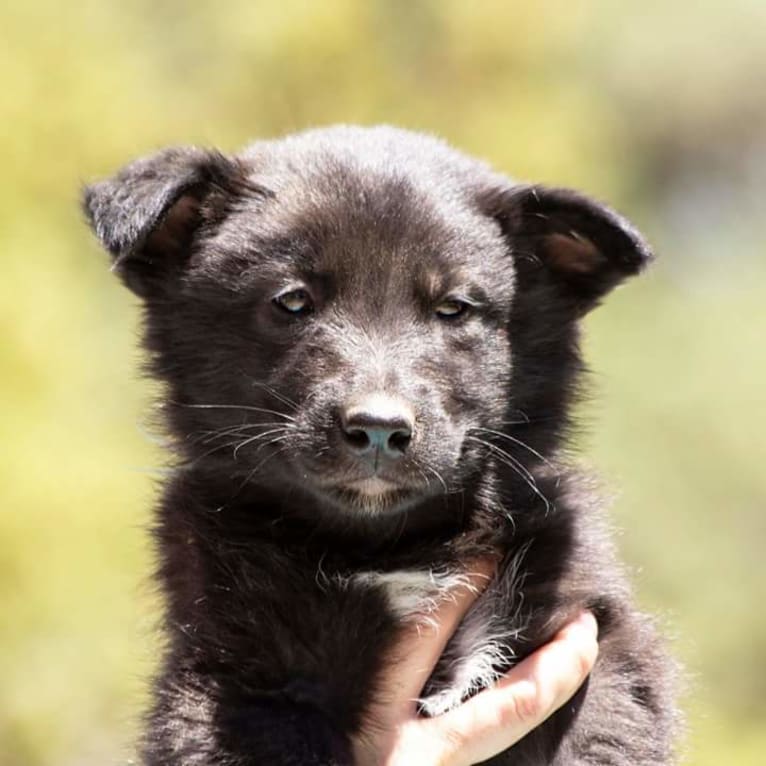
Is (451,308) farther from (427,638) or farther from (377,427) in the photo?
(427,638)

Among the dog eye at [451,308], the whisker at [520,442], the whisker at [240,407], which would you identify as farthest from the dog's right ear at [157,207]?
the whisker at [520,442]

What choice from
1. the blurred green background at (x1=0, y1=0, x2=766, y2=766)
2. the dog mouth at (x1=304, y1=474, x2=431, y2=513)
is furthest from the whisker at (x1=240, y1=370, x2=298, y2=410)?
the blurred green background at (x1=0, y1=0, x2=766, y2=766)

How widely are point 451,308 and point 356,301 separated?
0.27 m

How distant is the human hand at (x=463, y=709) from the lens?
371 centimetres

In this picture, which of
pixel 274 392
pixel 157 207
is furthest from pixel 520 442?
pixel 157 207

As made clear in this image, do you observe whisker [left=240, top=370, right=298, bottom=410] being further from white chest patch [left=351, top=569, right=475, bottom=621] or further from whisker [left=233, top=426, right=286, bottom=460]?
white chest patch [left=351, top=569, right=475, bottom=621]

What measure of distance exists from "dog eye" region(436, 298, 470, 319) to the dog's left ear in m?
0.28

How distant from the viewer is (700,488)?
15109 mm

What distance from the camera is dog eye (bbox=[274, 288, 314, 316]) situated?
12.7ft

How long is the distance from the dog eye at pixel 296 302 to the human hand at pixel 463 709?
2.89ft

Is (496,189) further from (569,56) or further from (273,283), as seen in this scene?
(569,56)

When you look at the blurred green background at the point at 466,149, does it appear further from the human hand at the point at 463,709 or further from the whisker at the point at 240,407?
the human hand at the point at 463,709

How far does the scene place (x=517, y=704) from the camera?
3.74 m

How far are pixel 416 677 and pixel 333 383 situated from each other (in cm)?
79
